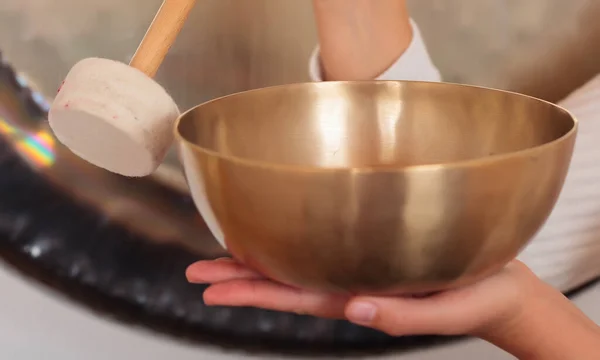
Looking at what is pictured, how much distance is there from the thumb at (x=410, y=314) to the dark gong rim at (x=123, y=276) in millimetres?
250

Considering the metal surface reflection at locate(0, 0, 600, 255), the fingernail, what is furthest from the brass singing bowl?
the metal surface reflection at locate(0, 0, 600, 255)

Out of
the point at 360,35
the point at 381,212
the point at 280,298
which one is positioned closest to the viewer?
the point at 381,212

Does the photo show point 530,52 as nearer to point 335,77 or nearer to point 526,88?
point 526,88

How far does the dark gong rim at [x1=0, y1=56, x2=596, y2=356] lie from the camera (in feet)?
1.51

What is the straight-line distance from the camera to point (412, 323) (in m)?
0.28

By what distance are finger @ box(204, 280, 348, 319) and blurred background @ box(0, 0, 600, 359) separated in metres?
0.20

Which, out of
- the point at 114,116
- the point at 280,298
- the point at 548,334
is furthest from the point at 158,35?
the point at 548,334

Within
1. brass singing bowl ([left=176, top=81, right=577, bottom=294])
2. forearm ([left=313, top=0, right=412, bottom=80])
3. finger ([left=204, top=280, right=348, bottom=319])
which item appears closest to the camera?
brass singing bowl ([left=176, top=81, right=577, bottom=294])

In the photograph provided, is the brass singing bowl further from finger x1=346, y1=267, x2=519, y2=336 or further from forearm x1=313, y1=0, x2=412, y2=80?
forearm x1=313, y1=0, x2=412, y2=80

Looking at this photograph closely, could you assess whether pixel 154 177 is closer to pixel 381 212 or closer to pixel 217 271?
pixel 217 271

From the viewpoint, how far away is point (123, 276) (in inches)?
19.6

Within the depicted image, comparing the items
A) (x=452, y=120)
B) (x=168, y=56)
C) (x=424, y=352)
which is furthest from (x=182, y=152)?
(x=424, y=352)

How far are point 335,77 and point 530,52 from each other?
0.86ft

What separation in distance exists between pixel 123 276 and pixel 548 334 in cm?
35
